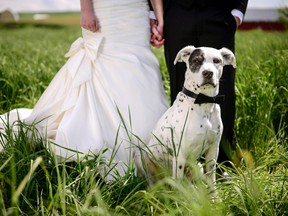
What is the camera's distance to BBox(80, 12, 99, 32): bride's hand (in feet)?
12.0

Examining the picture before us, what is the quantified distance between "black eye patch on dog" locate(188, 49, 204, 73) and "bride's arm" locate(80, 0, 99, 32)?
105cm

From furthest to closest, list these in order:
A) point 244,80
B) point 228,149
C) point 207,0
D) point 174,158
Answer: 1. point 244,80
2. point 228,149
3. point 207,0
4. point 174,158

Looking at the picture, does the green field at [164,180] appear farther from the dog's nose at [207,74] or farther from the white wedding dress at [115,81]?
the dog's nose at [207,74]

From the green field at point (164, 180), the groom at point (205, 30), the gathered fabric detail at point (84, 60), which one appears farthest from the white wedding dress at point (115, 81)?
the green field at point (164, 180)

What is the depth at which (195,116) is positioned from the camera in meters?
3.02

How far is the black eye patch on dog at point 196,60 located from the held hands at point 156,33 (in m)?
0.90

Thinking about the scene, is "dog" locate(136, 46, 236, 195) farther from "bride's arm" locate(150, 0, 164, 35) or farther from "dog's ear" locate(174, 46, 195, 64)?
"bride's arm" locate(150, 0, 164, 35)

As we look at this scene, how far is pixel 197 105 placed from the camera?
3018 mm

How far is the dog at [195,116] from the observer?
2.93m

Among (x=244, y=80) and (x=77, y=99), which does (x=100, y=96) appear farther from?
(x=244, y=80)

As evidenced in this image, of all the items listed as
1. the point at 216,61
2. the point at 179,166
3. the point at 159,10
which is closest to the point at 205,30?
the point at 159,10

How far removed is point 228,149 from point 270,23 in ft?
78.2

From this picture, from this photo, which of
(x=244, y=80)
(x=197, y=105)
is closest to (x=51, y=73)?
(x=244, y=80)

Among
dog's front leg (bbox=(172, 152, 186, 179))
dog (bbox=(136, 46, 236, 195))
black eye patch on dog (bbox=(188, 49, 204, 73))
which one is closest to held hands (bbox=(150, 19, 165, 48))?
dog (bbox=(136, 46, 236, 195))
